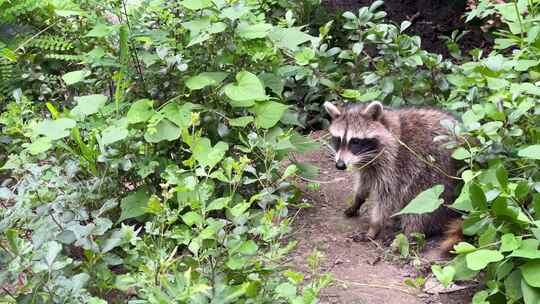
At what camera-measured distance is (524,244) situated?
11.4ft

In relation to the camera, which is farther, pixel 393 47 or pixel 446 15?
pixel 446 15

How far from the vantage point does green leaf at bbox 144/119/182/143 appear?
4164mm

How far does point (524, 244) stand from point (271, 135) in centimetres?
157

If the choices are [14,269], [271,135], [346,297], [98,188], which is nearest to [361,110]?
[271,135]

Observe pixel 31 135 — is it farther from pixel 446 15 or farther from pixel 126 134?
pixel 446 15

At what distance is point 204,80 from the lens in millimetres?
4273

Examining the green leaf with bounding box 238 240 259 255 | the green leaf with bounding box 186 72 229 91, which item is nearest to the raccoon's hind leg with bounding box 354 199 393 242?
the green leaf with bounding box 186 72 229 91

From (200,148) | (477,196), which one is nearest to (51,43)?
(200,148)

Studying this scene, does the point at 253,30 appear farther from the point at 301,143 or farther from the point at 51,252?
the point at 51,252

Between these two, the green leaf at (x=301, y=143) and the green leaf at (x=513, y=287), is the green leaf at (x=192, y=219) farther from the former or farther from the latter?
the green leaf at (x=301, y=143)

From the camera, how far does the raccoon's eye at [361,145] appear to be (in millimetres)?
4859

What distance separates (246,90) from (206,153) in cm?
56

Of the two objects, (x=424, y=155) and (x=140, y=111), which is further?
(x=424, y=155)

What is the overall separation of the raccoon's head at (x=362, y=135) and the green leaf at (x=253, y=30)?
0.90 m
